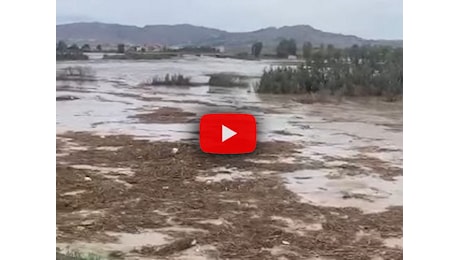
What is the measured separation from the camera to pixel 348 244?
2.09m

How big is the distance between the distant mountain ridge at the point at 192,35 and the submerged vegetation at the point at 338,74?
36mm

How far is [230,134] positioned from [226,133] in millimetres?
15

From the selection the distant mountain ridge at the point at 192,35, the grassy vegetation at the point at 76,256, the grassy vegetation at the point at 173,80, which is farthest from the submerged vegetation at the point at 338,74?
the grassy vegetation at the point at 76,256

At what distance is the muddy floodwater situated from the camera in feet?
6.86

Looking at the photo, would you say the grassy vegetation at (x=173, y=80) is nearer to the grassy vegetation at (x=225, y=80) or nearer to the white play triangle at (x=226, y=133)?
the grassy vegetation at (x=225, y=80)

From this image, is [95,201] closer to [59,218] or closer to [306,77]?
[59,218]

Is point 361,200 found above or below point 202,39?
below

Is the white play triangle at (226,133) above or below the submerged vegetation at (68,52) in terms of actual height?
below

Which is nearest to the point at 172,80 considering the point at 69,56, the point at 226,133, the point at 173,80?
the point at 173,80

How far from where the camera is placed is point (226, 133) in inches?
83.5

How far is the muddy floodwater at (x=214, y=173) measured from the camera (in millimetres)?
2090

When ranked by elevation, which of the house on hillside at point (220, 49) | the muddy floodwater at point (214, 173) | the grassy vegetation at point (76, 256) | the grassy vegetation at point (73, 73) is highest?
the house on hillside at point (220, 49)
